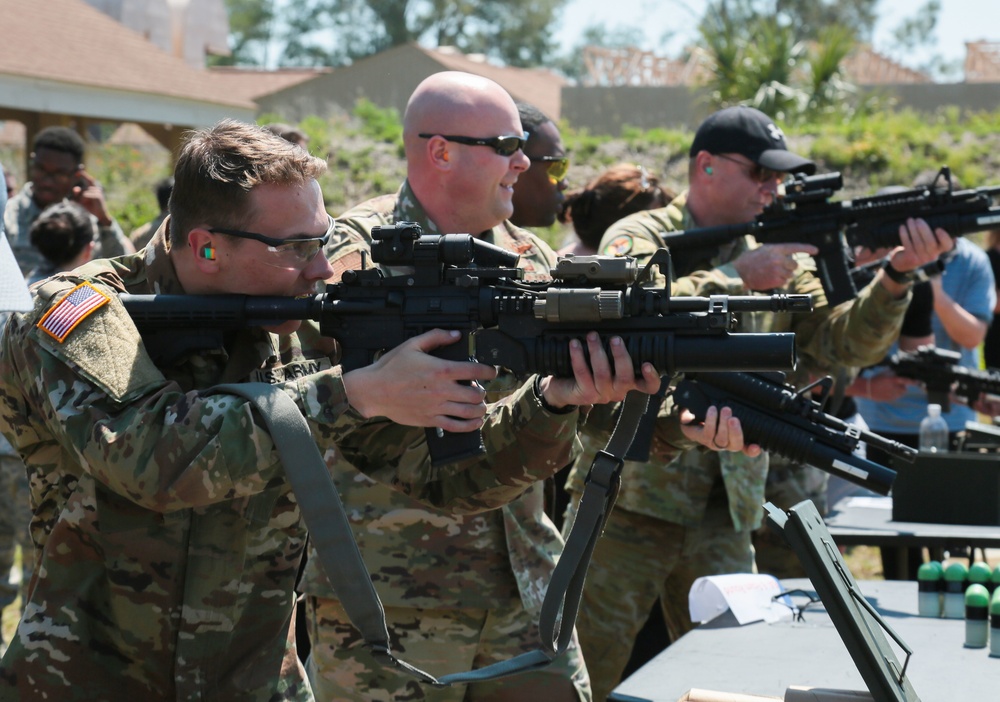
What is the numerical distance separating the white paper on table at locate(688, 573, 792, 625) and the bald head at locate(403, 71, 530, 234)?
4.61 feet

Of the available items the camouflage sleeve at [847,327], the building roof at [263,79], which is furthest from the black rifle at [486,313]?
the building roof at [263,79]

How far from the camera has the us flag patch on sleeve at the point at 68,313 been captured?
2379 mm

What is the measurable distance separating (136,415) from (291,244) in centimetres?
55

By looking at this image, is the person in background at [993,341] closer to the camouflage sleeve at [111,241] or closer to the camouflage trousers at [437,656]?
the camouflage sleeve at [111,241]

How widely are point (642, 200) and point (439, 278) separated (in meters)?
3.68

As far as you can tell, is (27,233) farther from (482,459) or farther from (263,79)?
(263,79)

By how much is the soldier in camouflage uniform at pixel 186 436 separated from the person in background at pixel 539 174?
267 centimetres

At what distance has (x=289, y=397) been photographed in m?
2.43

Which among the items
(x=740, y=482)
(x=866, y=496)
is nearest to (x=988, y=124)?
(x=866, y=496)

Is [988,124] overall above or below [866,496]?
above

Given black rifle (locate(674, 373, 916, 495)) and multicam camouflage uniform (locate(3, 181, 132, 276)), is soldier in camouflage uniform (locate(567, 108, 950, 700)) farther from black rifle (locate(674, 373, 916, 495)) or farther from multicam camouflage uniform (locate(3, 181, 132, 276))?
multicam camouflage uniform (locate(3, 181, 132, 276))

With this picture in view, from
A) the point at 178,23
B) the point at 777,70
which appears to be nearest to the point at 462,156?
the point at 777,70

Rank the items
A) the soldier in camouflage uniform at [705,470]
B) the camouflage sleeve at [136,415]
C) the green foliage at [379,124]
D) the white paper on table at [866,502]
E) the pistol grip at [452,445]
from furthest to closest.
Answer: the green foliage at [379,124] → the white paper on table at [866,502] → the soldier in camouflage uniform at [705,470] → the pistol grip at [452,445] → the camouflage sleeve at [136,415]

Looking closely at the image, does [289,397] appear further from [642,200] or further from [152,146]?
[152,146]
